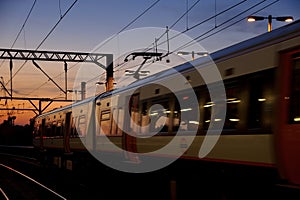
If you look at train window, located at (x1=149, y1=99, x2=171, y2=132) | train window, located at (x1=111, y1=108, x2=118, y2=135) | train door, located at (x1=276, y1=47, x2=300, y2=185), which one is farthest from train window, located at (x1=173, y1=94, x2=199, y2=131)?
train window, located at (x1=111, y1=108, x2=118, y2=135)

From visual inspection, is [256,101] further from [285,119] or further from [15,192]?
[15,192]

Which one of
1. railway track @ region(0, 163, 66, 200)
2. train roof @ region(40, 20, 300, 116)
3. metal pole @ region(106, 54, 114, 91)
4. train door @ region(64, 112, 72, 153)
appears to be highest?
metal pole @ region(106, 54, 114, 91)

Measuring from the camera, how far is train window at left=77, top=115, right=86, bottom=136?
22.2 m

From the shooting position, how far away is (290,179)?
27.5ft

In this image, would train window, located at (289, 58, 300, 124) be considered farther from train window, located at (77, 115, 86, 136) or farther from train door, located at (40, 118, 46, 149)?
train door, located at (40, 118, 46, 149)

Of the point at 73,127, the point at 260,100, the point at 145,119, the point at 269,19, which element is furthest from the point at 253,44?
the point at 73,127

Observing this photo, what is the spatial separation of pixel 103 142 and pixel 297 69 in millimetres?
11704

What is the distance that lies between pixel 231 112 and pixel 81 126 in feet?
43.0

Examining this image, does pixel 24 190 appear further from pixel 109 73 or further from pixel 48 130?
pixel 109 73

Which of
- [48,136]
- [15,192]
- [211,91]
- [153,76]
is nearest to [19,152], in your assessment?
[48,136]

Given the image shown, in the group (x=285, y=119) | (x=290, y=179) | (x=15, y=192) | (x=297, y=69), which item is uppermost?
(x=297, y=69)

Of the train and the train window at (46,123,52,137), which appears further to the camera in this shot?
the train window at (46,123,52,137)

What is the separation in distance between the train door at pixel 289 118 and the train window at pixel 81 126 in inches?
561

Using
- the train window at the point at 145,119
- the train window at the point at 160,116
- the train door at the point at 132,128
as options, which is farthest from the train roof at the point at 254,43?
the train door at the point at 132,128
